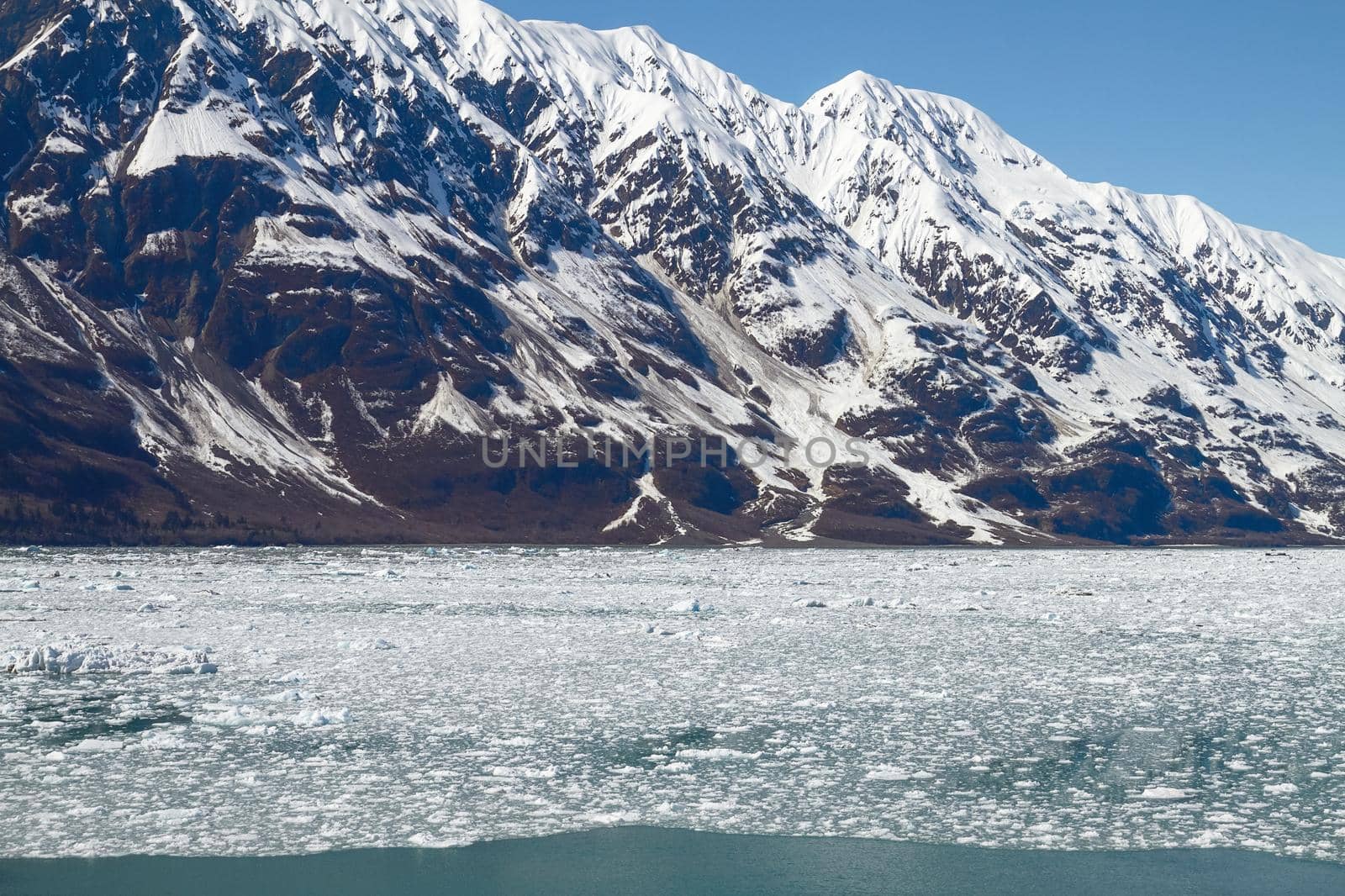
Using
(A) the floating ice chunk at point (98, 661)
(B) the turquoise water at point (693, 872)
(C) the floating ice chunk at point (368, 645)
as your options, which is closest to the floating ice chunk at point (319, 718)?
(A) the floating ice chunk at point (98, 661)

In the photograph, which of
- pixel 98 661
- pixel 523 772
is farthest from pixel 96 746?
pixel 98 661

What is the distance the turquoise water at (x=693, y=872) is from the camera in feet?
85.3

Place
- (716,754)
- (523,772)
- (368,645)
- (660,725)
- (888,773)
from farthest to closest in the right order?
(368,645), (660,725), (716,754), (888,773), (523,772)

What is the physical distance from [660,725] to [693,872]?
1287cm

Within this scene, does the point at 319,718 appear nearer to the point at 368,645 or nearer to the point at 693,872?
the point at 693,872

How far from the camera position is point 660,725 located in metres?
40.0

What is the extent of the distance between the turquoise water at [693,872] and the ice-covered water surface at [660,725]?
0.76 meters

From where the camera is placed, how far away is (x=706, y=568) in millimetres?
149125

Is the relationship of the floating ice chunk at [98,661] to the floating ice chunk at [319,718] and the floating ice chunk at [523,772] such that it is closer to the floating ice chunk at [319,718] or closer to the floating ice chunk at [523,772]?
the floating ice chunk at [319,718]

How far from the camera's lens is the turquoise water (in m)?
26.0

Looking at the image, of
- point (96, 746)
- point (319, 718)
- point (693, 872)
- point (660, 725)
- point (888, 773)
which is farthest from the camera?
point (660, 725)

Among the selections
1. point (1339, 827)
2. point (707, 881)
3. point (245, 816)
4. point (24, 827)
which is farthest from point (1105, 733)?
point (24, 827)

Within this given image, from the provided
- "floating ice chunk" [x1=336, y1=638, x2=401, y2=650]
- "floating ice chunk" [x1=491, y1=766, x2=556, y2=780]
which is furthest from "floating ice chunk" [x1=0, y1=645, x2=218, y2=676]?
"floating ice chunk" [x1=491, y1=766, x2=556, y2=780]

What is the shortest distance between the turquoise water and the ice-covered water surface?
0.76 meters
